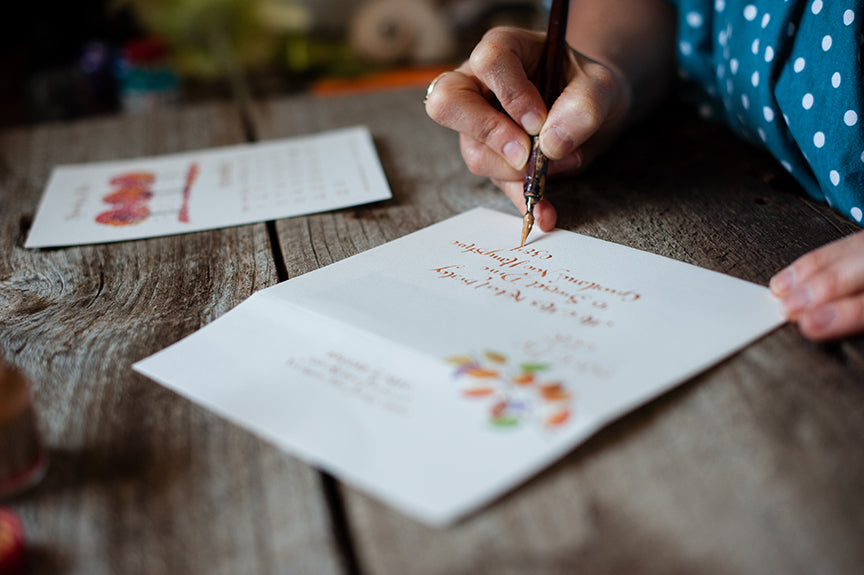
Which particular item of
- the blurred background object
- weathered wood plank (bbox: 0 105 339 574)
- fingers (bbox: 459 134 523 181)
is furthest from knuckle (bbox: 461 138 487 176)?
the blurred background object

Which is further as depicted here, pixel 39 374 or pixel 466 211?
pixel 466 211

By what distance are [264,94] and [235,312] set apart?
0.90m

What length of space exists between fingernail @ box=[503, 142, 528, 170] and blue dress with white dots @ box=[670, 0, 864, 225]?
0.89ft

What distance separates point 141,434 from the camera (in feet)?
1.42

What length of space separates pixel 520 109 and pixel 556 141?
0.17 feet

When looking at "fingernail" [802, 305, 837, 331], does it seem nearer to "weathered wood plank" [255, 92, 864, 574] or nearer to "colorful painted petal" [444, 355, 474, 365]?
"weathered wood plank" [255, 92, 864, 574]

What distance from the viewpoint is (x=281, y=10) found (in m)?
1.51

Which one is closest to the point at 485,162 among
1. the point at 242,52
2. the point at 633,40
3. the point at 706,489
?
the point at 633,40

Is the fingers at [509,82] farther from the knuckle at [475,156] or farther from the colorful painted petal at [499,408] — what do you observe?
the colorful painted petal at [499,408]

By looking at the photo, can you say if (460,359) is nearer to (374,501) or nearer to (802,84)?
(374,501)

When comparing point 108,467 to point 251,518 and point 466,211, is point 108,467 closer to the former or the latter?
point 251,518

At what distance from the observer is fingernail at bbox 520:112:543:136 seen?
2.22ft

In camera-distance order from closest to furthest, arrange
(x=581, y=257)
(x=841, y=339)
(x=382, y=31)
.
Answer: (x=841, y=339)
(x=581, y=257)
(x=382, y=31)

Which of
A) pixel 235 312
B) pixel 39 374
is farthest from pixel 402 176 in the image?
pixel 39 374
